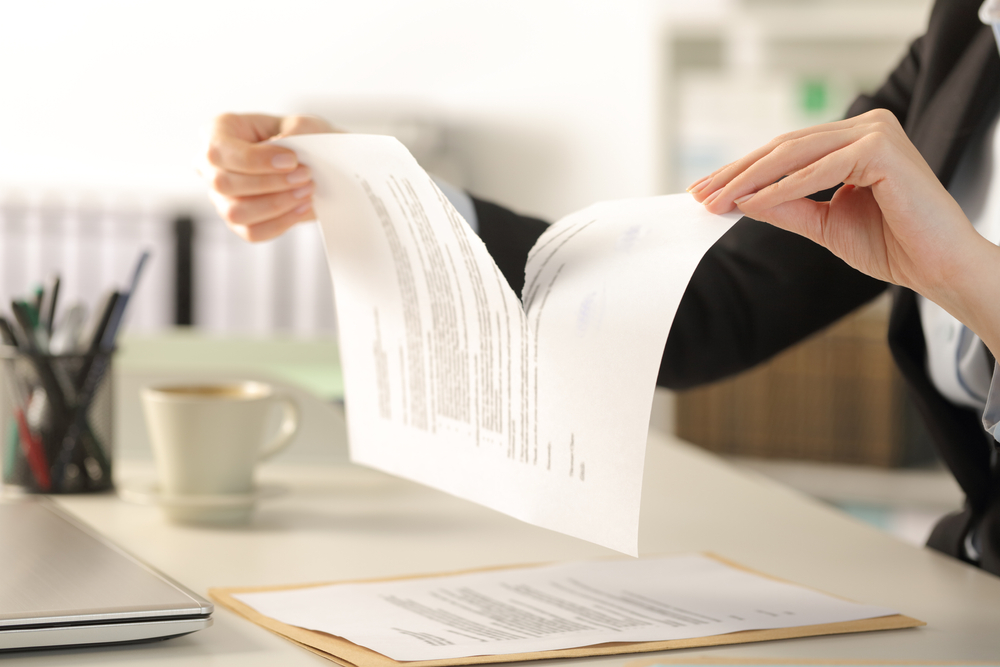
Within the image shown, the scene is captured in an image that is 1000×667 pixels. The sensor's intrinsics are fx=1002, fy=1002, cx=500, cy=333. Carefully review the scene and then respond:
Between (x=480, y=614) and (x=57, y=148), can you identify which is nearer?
(x=480, y=614)

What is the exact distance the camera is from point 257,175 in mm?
609

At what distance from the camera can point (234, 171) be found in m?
0.61

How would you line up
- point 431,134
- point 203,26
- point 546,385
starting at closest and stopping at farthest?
point 546,385
point 431,134
point 203,26

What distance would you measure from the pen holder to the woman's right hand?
0.60 ft

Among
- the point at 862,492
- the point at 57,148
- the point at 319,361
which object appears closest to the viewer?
the point at 319,361

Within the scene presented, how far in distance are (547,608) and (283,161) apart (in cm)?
30

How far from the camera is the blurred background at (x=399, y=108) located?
10.4ft

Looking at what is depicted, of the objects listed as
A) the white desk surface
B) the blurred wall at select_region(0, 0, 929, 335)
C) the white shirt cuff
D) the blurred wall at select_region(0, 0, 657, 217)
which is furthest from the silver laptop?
the blurred wall at select_region(0, 0, 657, 217)

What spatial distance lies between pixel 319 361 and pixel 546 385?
727mm

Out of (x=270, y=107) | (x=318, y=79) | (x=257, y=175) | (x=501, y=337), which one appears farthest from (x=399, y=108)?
(x=501, y=337)

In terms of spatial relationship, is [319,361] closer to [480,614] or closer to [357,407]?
[357,407]

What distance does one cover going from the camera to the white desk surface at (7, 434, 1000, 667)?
43 centimetres

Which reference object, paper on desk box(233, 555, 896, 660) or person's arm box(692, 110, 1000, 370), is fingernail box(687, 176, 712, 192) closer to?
person's arm box(692, 110, 1000, 370)

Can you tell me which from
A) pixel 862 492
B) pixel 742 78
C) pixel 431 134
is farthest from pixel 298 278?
pixel 862 492
